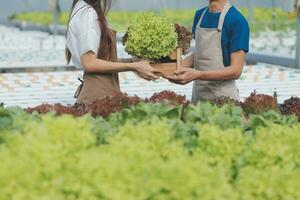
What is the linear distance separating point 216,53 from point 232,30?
0.56 feet

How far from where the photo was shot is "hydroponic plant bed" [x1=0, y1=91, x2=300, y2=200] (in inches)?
99.4

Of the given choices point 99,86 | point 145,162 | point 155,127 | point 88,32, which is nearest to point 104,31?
point 88,32

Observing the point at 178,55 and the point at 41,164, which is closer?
the point at 41,164

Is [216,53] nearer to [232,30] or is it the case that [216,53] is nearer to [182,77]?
[232,30]

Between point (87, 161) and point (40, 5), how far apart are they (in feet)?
98.7

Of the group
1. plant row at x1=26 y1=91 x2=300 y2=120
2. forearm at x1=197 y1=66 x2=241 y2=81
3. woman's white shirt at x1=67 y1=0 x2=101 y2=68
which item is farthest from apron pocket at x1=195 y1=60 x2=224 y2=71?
woman's white shirt at x1=67 y1=0 x2=101 y2=68

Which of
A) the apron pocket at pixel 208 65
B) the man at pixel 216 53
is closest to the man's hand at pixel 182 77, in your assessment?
the man at pixel 216 53

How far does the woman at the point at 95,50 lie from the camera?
14.6 ft

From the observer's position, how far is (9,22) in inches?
1458

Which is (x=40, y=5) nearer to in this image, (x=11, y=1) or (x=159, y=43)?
(x=11, y=1)

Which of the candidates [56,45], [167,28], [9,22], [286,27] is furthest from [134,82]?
[9,22]

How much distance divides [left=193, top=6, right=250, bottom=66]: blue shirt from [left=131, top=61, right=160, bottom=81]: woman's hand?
19.0 inches

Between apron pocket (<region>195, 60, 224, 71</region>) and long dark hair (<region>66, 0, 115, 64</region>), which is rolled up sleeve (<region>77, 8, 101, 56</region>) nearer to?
long dark hair (<region>66, 0, 115, 64</region>)

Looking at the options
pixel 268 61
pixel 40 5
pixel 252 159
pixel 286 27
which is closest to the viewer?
pixel 252 159
